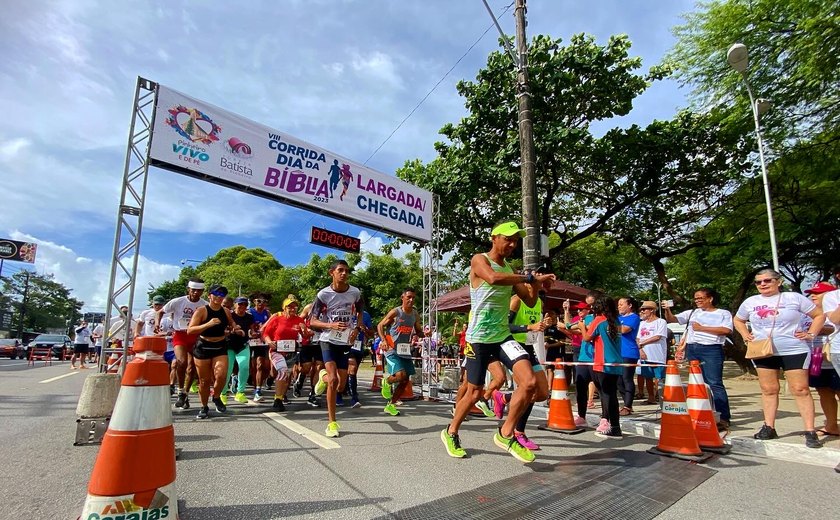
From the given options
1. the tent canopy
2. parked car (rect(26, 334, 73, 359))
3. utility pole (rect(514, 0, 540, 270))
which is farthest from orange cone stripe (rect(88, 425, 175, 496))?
parked car (rect(26, 334, 73, 359))

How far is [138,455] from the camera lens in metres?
1.97

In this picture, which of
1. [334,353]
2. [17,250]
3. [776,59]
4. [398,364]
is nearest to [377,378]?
[398,364]

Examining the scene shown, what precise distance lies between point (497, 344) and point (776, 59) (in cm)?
1202

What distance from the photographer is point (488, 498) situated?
2936 millimetres

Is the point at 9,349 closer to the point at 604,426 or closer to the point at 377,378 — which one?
the point at 377,378

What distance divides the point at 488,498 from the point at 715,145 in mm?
14481

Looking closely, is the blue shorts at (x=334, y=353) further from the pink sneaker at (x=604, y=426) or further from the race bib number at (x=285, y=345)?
the pink sneaker at (x=604, y=426)

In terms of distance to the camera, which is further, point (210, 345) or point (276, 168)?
point (276, 168)

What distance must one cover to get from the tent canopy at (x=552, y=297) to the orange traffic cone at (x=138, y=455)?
33.6 ft

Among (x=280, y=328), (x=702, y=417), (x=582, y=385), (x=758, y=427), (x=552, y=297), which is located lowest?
(x=758, y=427)

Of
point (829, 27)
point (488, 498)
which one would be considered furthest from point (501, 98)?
point (488, 498)

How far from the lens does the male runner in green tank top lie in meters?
3.86

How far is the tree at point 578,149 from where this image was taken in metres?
12.6

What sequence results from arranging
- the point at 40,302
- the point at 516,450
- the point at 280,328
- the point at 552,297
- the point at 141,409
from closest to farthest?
the point at 141,409 < the point at 516,450 < the point at 280,328 < the point at 552,297 < the point at 40,302
